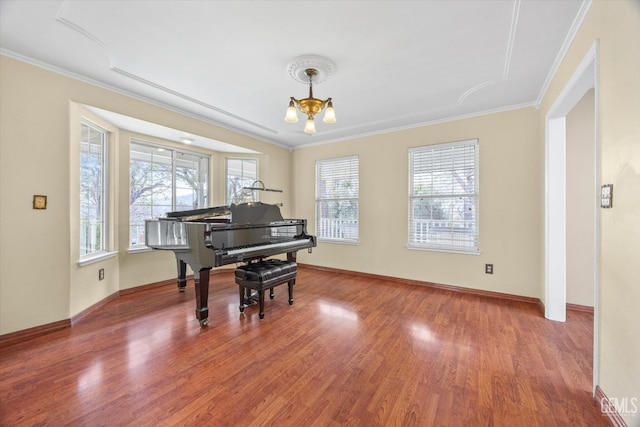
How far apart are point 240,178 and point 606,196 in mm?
4952

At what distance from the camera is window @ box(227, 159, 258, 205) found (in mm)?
5047

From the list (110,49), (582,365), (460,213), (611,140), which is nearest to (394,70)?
(611,140)

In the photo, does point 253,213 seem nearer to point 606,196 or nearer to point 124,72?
point 124,72

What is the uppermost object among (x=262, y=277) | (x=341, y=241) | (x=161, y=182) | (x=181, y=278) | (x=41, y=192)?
(x=161, y=182)

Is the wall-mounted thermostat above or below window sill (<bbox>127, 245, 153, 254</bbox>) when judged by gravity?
above

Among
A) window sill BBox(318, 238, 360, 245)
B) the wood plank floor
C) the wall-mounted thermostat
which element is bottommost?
the wood plank floor

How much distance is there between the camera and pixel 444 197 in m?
3.95

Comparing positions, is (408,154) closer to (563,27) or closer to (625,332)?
(563,27)

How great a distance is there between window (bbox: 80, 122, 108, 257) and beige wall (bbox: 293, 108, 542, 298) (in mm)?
3498

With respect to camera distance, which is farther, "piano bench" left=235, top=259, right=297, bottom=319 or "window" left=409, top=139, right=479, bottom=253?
"window" left=409, top=139, right=479, bottom=253

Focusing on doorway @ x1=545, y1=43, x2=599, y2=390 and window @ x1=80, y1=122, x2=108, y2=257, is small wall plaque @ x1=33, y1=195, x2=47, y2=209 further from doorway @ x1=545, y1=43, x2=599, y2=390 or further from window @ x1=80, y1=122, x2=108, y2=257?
doorway @ x1=545, y1=43, x2=599, y2=390

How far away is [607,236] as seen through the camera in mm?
1509

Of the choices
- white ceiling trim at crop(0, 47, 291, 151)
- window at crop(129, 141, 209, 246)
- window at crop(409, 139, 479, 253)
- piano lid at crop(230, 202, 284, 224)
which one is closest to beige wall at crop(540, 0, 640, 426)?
Result: window at crop(409, 139, 479, 253)

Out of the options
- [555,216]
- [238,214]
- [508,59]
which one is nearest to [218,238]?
[238,214]
